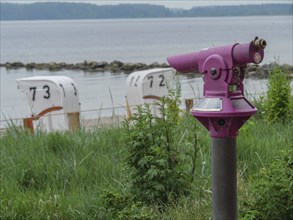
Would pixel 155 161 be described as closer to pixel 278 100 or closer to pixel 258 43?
pixel 258 43

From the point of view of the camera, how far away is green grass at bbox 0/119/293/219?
4.18 m

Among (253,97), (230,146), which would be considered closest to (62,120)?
(253,97)

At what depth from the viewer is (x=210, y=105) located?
2.40 m

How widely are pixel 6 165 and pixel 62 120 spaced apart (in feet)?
18.7

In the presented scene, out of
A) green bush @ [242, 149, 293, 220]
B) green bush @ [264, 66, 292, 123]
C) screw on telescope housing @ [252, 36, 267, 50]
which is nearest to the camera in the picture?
screw on telescope housing @ [252, 36, 267, 50]

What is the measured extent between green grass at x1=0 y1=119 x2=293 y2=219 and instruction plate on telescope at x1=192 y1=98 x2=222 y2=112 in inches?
61.7

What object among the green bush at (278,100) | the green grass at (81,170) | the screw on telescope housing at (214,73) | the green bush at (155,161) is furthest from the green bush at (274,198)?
the green bush at (278,100)

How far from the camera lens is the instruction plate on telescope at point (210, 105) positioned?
7.80 ft

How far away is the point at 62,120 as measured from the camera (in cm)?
1096

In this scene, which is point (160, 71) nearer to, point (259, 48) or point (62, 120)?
point (62, 120)

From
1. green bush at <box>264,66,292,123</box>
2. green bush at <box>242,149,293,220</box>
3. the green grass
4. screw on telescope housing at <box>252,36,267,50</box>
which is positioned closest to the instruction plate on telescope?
screw on telescope housing at <box>252,36,267,50</box>

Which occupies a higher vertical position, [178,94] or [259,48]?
[259,48]

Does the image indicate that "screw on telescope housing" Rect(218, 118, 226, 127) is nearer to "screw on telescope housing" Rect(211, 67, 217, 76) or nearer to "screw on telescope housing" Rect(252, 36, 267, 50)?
"screw on telescope housing" Rect(211, 67, 217, 76)

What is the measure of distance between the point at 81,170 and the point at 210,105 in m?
2.79
